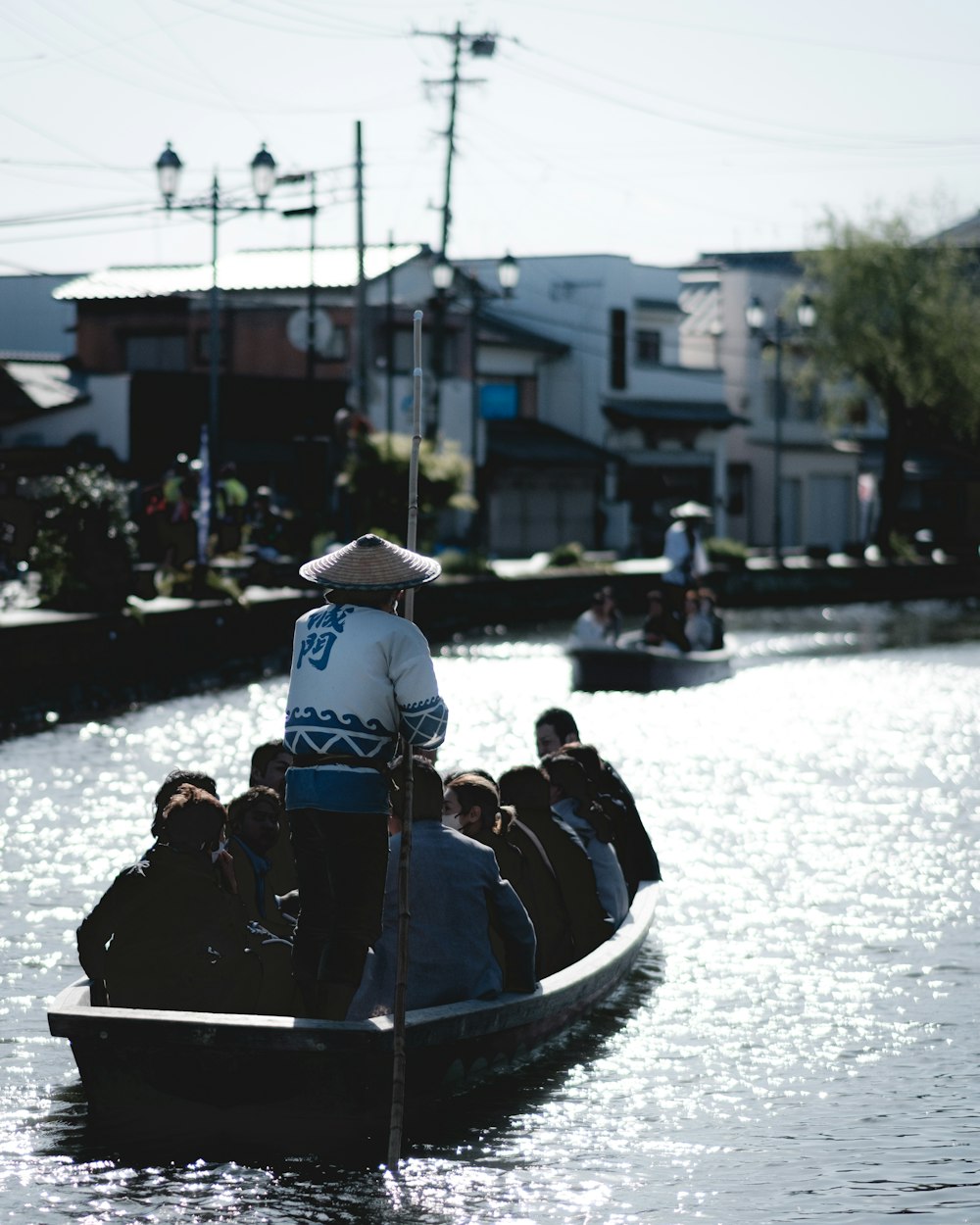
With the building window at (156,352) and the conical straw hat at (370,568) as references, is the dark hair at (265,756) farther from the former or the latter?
the building window at (156,352)

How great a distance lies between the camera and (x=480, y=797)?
29.4 feet

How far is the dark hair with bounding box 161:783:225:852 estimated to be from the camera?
8.16 metres

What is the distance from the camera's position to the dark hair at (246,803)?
30.0 ft

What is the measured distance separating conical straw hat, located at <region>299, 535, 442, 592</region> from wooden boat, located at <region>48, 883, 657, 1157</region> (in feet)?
5.54

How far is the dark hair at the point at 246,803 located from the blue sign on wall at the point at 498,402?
51.4 m

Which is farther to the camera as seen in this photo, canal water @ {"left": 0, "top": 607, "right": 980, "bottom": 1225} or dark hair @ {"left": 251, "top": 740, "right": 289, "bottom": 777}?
dark hair @ {"left": 251, "top": 740, "right": 289, "bottom": 777}

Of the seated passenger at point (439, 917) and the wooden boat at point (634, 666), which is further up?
the seated passenger at point (439, 917)

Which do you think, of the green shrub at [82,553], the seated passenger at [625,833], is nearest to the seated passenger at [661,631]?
the green shrub at [82,553]

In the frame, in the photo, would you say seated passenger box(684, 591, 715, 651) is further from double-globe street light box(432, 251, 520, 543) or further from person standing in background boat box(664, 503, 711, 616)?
double-globe street light box(432, 251, 520, 543)

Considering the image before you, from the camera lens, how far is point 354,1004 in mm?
8430

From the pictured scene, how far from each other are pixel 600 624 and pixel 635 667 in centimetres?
88

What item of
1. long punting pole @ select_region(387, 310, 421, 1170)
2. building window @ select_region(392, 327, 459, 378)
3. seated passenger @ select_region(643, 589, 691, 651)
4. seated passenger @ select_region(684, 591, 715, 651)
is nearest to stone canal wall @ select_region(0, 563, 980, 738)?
seated passenger @ select_region(643, 589, 691, 651)

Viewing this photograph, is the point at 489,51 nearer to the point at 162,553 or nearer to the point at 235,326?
the point at 235,326

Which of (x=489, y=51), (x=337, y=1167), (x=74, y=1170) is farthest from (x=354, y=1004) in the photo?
(x=489, y=51)
